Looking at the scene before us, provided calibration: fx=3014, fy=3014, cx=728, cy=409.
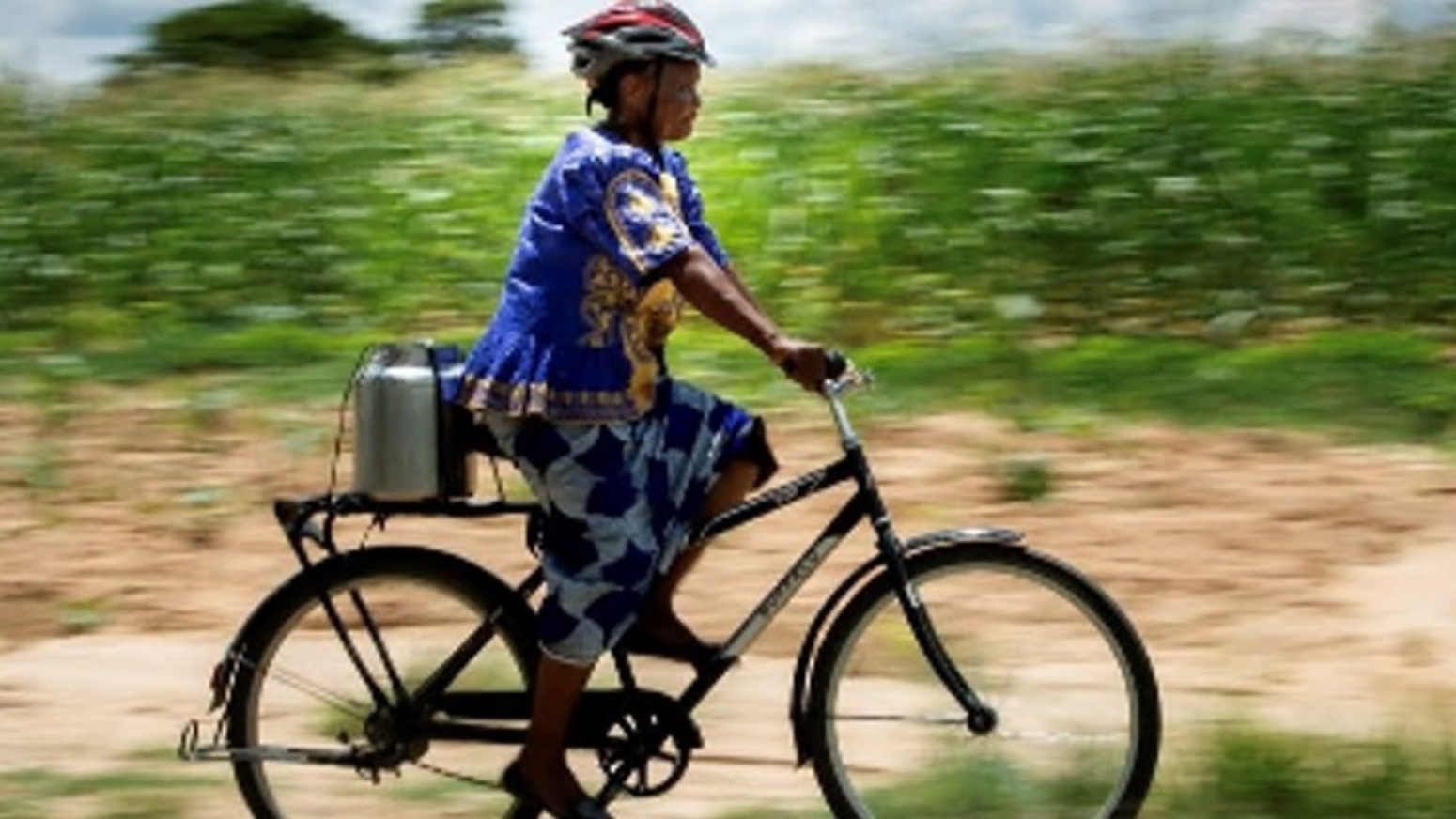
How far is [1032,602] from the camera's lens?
5875 millimetres

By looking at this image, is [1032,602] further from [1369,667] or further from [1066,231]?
[1066,231]

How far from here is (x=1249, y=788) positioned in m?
6.05

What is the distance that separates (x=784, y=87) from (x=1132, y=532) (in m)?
7.62

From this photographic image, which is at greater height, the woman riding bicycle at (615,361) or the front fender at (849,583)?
the woman riding bicycle at (615,361)

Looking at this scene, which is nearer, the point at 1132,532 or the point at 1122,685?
the point at 1122,685

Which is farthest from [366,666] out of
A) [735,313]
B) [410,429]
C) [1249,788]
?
[1249,788]

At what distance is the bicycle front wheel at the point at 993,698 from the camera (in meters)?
5.64

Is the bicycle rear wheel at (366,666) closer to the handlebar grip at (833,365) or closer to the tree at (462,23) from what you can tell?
the handlebar grip at (833,365)

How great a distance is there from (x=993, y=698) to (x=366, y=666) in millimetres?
1222

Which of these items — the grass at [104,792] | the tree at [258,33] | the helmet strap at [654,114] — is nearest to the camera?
the helmet strap at [654,114]

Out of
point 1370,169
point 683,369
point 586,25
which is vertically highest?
point 586,25

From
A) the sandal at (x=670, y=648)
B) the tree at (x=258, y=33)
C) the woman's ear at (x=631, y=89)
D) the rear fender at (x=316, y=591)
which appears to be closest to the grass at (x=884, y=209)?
the rear fender at (x=316, y=591)

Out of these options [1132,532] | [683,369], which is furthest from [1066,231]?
[1132,532]

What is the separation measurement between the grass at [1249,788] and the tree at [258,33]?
25103 mm
